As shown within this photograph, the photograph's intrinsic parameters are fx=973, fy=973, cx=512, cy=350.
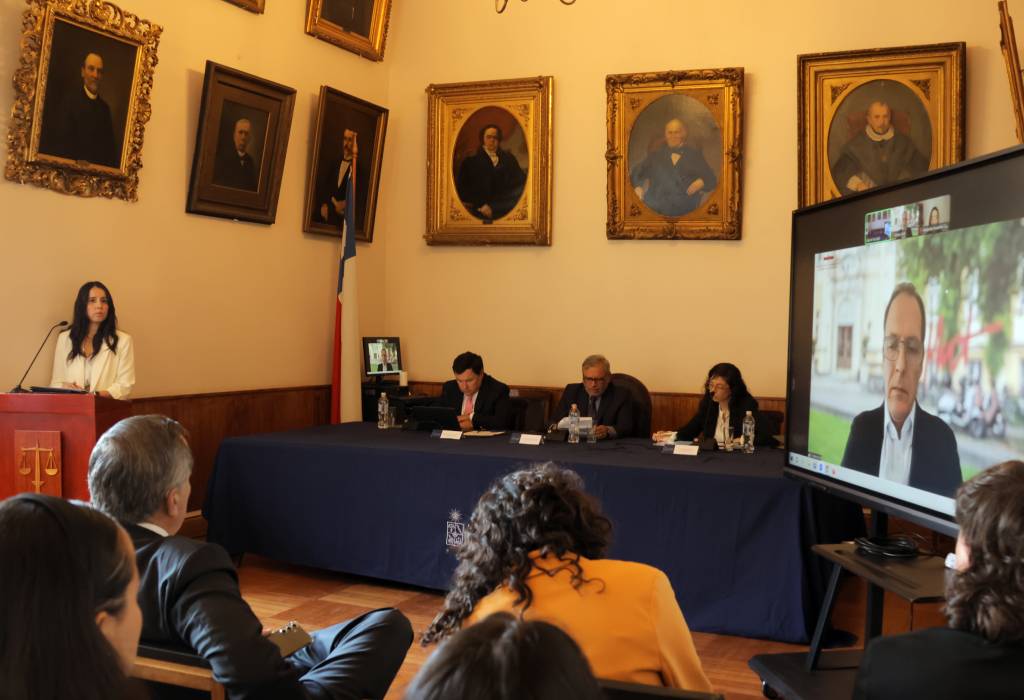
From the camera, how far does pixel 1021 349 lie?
2.94 m

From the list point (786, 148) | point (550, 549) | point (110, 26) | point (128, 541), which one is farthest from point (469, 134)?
point (128, 541)

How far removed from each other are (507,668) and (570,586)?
3.95 feet

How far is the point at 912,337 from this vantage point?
11.5ft

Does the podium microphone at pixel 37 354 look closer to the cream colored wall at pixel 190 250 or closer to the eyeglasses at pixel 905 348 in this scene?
the cream colored wall at pixel 190 250

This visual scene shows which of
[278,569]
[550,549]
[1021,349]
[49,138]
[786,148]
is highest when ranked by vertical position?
[786,148]

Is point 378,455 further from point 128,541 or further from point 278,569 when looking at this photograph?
point 128,541

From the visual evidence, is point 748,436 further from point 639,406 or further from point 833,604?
point 833,604

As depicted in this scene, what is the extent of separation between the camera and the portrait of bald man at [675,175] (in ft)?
25.8

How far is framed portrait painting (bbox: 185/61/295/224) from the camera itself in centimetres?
698

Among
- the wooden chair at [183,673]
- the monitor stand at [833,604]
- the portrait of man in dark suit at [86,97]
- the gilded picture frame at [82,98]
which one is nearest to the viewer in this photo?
the wooden chair at [183,673]

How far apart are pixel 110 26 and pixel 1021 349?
18.2 feet

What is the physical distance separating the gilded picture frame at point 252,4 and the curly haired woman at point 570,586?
6.05 metres

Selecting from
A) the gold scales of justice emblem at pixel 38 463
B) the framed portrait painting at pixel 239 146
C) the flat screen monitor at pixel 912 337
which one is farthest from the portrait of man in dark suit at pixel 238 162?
the flat screen monitor at pixel 912 337

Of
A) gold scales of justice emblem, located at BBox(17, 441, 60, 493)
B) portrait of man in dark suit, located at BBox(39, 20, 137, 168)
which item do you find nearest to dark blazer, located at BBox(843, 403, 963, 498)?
gold scales of justice emblem, located at BBox(17, 441, 60, 493)
